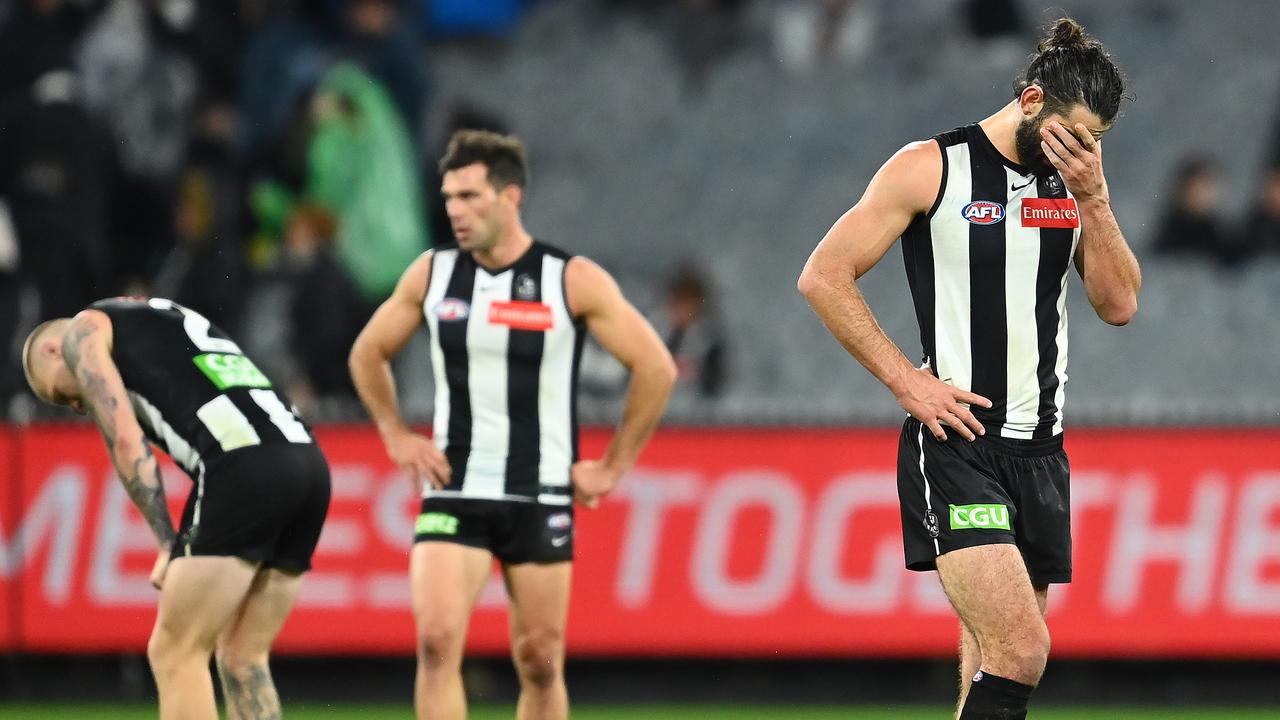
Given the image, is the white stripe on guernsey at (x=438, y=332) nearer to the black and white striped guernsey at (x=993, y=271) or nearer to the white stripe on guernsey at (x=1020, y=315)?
the black and white striped guernsey at (x=993, y=271)

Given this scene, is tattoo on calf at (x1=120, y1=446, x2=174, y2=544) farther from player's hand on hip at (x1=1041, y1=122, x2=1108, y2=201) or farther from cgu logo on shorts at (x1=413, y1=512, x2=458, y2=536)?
player's hand on hip at (x1=1041, y1=122, x2=1108, y2=201)

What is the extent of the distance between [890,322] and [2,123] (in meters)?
6.73

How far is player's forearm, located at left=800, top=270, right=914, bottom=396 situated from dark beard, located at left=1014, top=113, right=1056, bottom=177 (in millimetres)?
655

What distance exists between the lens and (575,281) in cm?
748

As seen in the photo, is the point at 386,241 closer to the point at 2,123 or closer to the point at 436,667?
the point at 2,123

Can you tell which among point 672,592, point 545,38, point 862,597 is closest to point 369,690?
point 672,592

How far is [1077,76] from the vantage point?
5.53 meters

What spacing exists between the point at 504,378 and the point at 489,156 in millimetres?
896

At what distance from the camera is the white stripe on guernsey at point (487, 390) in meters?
7.36

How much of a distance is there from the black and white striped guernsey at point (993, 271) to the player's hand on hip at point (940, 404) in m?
0.10

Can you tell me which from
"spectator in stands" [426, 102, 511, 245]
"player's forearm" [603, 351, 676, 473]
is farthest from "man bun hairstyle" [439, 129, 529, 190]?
"spectator in stands" [426, 102, 511, 245]

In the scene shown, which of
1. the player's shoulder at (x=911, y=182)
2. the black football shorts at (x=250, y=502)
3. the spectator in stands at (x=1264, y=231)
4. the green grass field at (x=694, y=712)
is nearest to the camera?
the player's shoulder at (x=911, y=182)

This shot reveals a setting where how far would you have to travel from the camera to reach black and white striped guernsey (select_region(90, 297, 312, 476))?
260 inches

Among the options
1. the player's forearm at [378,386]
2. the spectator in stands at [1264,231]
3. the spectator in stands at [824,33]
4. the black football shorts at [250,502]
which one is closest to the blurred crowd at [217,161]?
the spectator in stands at [824,33]
